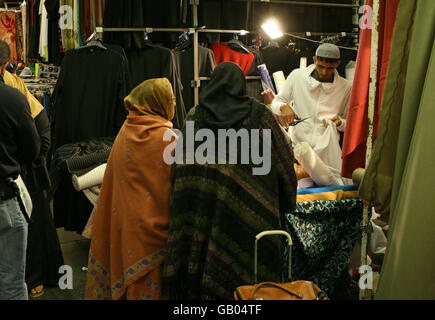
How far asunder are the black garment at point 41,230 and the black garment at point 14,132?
24.7 inches

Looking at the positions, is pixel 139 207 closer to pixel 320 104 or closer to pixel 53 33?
pixel 320 104

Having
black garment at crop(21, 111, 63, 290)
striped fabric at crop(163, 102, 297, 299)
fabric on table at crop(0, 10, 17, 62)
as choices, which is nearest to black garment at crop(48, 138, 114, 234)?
black garment at crop(21, 111, 63, 290)

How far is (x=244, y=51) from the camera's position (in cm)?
455

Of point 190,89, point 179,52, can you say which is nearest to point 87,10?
point 179,52

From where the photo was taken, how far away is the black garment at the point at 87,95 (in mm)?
3729

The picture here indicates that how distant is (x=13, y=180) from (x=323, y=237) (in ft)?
5.37

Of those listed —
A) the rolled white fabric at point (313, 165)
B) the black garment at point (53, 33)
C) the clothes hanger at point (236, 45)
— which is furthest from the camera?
the clothes hanger at point (236, 45)

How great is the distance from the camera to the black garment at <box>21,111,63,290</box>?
3.00 m

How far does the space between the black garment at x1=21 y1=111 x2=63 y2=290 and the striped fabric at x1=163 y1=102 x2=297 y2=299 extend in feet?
4.36

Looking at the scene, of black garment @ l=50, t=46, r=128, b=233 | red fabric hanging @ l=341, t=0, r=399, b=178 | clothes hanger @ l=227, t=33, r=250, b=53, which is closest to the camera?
red fabric hanging @ l=341, t=0, r=399, b=178

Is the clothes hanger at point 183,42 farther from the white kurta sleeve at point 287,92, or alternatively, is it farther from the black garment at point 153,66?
the white kurta sleeve at point 287,92

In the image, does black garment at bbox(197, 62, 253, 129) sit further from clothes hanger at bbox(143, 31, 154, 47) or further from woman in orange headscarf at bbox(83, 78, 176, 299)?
clothes hanger at bbox(143, 31, 154, 47)


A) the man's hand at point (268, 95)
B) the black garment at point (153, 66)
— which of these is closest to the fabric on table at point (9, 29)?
the black garment at point (153, 66)

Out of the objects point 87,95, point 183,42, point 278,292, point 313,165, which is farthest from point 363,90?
point 183,42
